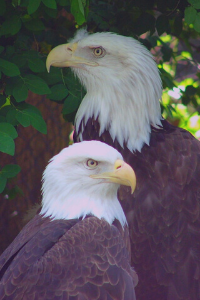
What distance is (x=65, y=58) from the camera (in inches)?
149

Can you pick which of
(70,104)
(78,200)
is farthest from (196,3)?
(78,200)

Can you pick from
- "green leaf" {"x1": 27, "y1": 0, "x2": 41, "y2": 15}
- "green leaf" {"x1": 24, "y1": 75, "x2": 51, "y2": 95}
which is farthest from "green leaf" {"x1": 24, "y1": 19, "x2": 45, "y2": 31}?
"green leaf" {"x1": 27, "y1": 0, "x2": 41, "y2": 15}

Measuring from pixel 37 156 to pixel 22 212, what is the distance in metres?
0.45

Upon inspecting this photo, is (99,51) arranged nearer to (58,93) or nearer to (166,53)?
(58,93)

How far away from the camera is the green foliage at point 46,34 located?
3330 millimetres

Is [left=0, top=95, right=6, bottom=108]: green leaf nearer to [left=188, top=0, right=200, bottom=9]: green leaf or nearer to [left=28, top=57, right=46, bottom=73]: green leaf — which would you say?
[left=28, top=57, right=46, bottom=73]: green leaf

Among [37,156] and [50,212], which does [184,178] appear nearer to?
[50,212]

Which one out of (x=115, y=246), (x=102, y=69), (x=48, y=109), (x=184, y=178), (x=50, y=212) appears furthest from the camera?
(x=48, y=109)

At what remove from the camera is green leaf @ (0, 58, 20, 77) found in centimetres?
332

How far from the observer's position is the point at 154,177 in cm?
365

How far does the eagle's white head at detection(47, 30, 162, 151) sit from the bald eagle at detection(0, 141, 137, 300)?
557 mm

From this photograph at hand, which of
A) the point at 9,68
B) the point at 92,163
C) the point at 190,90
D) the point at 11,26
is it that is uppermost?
the point at 11,26

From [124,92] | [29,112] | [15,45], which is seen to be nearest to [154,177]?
[124,92]

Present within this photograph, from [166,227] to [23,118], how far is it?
3.38 feet
